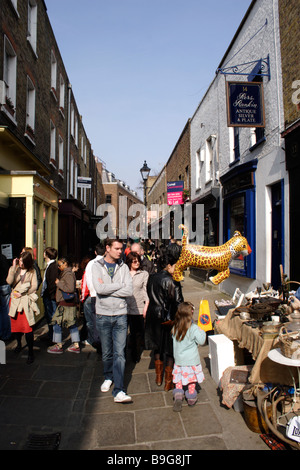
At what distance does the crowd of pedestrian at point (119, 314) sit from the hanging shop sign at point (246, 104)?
4.86m

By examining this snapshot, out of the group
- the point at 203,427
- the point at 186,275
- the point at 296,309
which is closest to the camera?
the point at 203,427

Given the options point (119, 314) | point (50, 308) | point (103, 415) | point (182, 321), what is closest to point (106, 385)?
point (103, 415)

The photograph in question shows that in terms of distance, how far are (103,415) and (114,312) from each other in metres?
1.11

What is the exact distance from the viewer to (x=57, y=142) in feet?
50.6

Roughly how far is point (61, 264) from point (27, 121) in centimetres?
683

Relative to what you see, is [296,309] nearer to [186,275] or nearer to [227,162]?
[227,162]

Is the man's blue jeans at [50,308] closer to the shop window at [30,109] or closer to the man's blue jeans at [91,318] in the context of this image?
the man's blue jeans at [91,318]

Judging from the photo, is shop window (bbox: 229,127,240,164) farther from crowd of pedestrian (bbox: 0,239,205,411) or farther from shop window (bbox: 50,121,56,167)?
shop window (bbox: 50,121,56,167)

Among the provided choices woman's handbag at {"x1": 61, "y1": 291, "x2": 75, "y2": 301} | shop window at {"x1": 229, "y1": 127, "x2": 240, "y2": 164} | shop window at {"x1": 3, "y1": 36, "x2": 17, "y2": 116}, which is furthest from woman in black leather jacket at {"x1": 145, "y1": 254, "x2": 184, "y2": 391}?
shop window at {"x1": 229, "y1": 127, "x2": 240, "y2": 164}

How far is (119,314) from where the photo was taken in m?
4.16

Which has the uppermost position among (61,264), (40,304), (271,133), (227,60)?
(227,60)

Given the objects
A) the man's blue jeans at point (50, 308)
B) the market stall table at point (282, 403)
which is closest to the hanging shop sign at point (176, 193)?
the man's blue jeans at point (50, 308)

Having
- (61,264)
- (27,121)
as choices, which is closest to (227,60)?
(27,121)

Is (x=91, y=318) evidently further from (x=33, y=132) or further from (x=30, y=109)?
(x=30, y=109)
